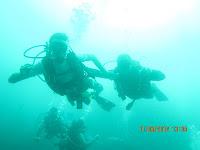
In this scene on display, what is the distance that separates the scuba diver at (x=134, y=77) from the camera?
5918mm

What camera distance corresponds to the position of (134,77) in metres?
6.01

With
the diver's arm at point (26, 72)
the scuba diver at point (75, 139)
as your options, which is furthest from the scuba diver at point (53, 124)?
the diver's arm at point (26, 72)

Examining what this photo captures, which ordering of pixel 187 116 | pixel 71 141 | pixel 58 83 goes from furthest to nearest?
1. pixel 187 116
2. pixel 71 141
3. pixel 58 83

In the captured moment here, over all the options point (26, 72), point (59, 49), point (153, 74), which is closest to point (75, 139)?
point (26, 72)

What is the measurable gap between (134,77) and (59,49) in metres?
1.85

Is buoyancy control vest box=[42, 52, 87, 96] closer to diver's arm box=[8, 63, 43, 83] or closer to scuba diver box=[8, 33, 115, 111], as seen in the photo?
scuba diver box=[8, 33, 115, 111]

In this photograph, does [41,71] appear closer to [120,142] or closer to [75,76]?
[75,76]

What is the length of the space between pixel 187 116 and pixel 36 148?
25499 millimetres

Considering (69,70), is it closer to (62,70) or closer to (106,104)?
(62,70)

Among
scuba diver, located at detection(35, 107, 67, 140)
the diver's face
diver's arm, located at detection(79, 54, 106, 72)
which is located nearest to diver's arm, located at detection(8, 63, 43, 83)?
the diver's face

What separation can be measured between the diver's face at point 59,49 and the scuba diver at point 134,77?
144 cm

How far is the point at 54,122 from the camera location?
14492 mm

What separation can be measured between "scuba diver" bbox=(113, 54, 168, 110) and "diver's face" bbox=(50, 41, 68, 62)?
1.44 metres

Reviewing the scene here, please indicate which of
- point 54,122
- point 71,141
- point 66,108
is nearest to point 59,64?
point 71,141
